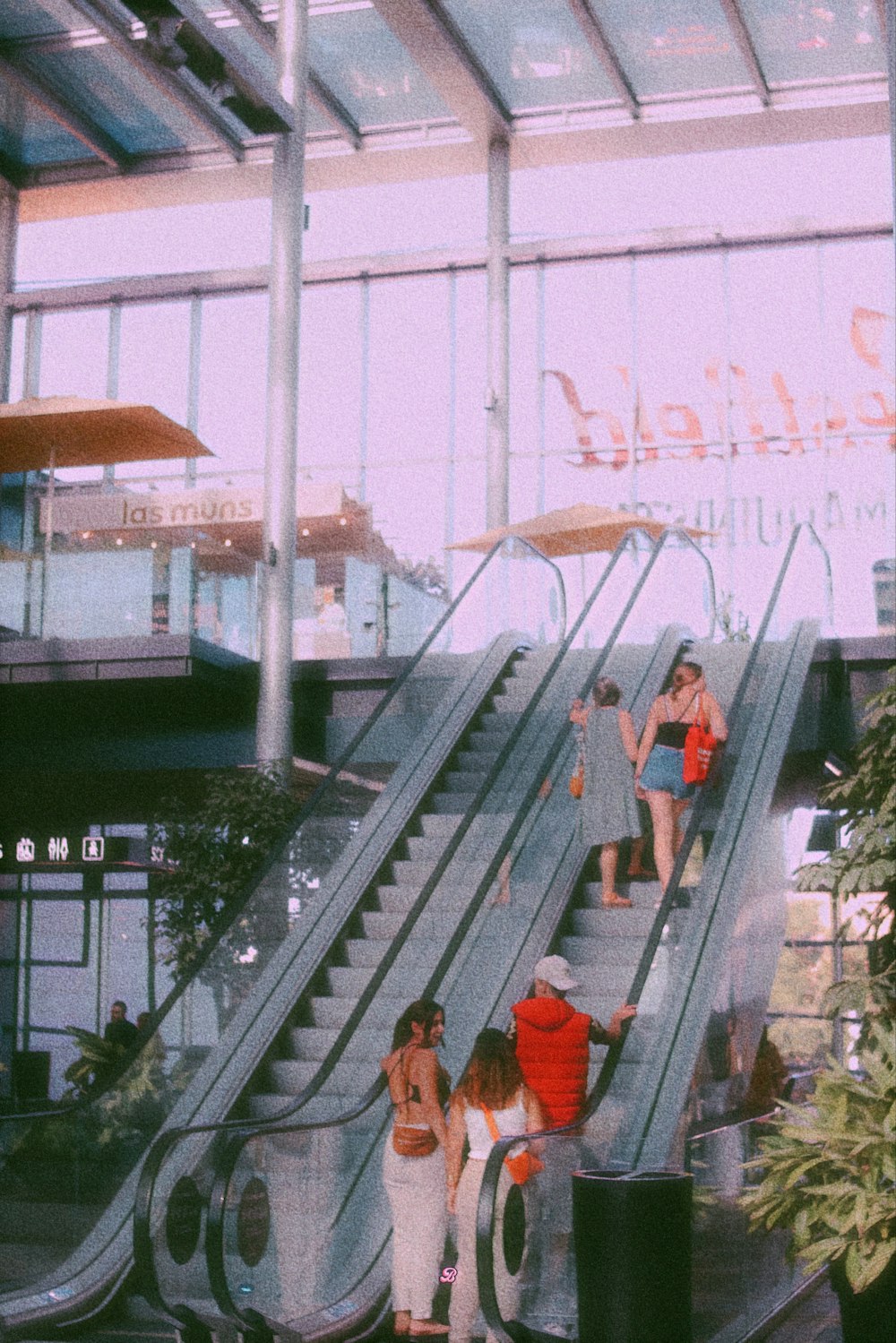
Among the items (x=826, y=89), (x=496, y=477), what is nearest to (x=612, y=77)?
(x=826, y=89)

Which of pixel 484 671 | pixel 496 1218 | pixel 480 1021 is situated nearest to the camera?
pixel 496 1218

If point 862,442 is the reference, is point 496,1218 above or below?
below

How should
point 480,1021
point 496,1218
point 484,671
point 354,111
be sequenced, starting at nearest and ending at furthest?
1. point 496,1218
2. point 480,1021
3. point 484,671
4. point 354,111

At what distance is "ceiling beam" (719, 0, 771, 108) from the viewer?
19125 mm

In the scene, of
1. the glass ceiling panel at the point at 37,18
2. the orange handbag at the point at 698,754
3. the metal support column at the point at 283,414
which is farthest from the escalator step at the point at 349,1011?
the glass ceiling panel at the point at 37,18

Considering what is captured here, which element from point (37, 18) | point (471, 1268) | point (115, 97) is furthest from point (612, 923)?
point (115, 97)

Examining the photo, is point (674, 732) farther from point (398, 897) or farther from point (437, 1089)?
point (437, 1089)

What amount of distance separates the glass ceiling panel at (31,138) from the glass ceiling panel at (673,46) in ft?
24.0

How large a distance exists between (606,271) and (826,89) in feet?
12.2

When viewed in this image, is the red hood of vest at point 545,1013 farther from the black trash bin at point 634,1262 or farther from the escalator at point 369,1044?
the black trash bin at point 634,1262

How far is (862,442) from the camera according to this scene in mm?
21844

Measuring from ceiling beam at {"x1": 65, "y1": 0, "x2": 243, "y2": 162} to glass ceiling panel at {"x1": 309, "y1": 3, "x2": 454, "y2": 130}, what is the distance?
59.5 inches

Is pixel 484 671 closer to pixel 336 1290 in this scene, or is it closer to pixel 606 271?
pixel 336 1290

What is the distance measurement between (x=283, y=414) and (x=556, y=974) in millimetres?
8682
